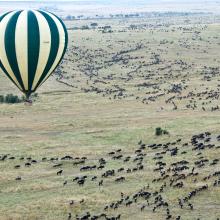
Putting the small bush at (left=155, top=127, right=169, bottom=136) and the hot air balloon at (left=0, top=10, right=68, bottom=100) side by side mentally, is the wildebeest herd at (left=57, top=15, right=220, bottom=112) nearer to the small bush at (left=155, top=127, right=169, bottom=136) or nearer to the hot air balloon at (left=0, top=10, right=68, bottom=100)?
the small bush at (left=155, top=127, right=169, bottom=136)

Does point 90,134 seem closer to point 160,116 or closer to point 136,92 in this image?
point 160,116

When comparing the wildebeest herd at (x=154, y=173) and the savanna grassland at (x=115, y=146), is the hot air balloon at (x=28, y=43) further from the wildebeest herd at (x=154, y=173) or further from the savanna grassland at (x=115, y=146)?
the savanna grassland at (x=115, y=146)

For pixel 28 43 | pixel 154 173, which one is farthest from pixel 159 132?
pixel 28 43

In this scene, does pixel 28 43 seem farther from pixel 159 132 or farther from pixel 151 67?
pixel 151 67

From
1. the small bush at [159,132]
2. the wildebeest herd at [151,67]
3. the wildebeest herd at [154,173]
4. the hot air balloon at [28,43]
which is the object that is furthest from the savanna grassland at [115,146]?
the hot air balloon at [28,43]

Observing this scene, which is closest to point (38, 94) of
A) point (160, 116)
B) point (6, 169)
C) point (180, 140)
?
point (160, 116)
